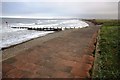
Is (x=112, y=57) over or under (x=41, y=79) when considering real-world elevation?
over

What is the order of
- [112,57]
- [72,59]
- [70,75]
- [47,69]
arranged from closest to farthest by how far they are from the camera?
1. [70,75]
2. [47,69]
3. [112,57]
4. [72,59]

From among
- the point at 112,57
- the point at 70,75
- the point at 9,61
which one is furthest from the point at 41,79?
the point at 112,57

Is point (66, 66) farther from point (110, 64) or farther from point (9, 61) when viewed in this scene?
point (9, 61)

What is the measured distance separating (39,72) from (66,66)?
1073mm

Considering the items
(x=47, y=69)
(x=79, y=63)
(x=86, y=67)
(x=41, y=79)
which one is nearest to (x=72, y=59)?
(x=79, y=63)

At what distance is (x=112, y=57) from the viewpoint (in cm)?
590

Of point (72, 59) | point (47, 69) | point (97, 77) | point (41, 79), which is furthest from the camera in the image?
point (72, 59)

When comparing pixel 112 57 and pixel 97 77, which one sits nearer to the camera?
pixel 97 77

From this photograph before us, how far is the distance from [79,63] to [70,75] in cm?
120

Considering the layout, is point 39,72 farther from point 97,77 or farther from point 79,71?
point 97,77

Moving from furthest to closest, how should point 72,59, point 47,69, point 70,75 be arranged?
point 72,59 → point 47,69 → point 70,75

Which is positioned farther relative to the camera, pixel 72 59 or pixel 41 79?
pixel 72 59

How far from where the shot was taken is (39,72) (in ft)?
16.5

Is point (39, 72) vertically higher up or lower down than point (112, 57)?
lower down
